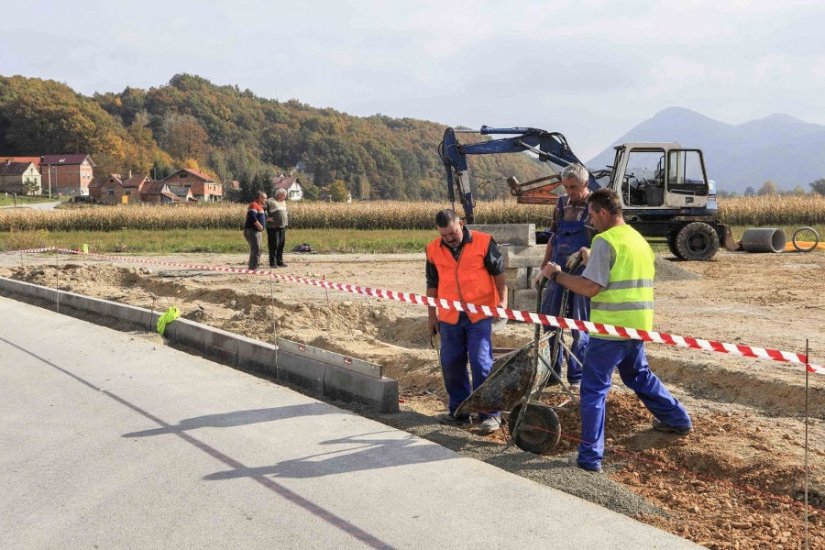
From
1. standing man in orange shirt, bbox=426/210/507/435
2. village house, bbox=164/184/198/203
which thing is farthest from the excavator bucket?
village house, bbox=164/184/198/203

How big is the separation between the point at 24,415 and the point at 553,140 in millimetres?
15659

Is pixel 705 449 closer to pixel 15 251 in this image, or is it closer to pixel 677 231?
pixel 677 231

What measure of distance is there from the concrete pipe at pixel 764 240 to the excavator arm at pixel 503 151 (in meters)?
6.39

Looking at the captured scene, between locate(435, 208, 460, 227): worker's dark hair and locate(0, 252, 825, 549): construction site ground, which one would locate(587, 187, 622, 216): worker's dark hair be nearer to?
locate(435, 208, 460, 227): worker's dark hair

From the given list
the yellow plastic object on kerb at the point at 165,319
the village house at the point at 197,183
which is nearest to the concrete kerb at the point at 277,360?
the yellow plastic object on kerb at the point at 165,319

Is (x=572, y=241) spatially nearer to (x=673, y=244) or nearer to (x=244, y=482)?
(x=244, y=482)

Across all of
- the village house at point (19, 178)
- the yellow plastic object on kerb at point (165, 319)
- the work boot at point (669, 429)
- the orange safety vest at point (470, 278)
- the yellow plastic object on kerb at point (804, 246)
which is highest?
the village house at point (19, 178)

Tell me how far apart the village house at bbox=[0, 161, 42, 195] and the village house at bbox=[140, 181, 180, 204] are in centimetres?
1886

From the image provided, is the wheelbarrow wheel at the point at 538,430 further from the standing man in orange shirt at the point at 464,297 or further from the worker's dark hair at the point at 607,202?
the worker's dark hair at the point at 607,202

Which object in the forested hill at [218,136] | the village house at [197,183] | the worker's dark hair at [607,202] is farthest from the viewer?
the forested hill at [218,136]

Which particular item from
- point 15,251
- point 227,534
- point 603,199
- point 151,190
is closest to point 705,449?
point 603,199

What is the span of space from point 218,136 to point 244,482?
158 m

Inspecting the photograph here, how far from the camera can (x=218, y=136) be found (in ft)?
512

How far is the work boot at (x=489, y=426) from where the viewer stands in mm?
6406
